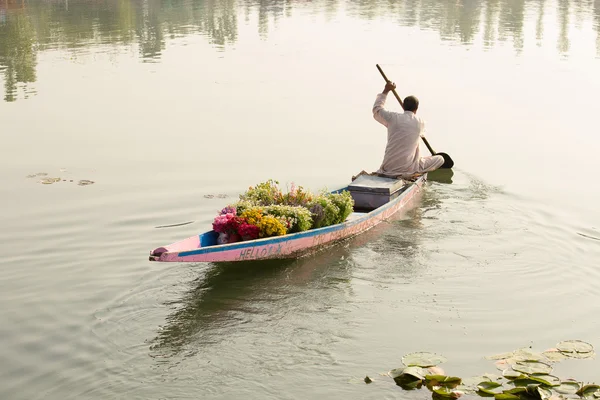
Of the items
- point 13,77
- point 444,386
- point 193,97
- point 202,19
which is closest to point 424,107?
point 193,97

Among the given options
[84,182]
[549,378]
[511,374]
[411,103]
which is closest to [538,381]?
A: [549,378]

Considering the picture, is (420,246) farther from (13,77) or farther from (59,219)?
(13,77)

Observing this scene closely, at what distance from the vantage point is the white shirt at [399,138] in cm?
1080

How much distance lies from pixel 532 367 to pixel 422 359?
840 mm

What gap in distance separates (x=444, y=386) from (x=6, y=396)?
318cm

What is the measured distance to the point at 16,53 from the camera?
70.0ft

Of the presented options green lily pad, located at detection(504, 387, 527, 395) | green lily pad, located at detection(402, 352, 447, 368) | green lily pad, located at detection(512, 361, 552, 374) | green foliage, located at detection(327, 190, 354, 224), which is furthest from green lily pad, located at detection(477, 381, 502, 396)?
green foliage, located at detection(327, 190, 354, 224)

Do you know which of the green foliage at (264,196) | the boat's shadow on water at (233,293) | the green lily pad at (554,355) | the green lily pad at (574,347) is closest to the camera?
the green lily pad at (554,355)

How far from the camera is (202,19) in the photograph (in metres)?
30.2

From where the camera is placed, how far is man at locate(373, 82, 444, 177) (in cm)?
1080

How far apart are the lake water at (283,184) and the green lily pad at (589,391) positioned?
0.52 m

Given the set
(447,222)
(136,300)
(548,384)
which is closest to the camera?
(548,384)

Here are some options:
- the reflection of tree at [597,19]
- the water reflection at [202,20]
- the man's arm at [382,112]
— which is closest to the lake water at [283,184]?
the water reflection at [202,20]

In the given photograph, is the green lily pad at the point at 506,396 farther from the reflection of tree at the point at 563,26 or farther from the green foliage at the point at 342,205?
the reflection of tree at the point at 563,26
